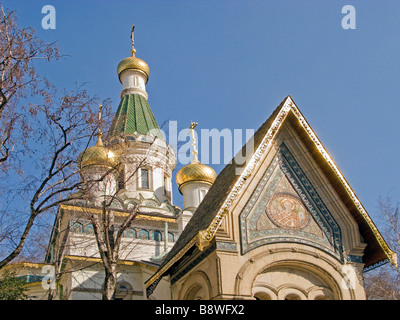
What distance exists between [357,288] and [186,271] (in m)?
3.89

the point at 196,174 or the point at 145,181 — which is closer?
the point at 196,174

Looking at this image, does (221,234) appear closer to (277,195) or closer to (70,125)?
(277,195)

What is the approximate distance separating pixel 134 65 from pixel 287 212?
80.8 feet

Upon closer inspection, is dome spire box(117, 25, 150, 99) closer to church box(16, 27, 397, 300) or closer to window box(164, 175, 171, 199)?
window box(164, 175, 171, 199)

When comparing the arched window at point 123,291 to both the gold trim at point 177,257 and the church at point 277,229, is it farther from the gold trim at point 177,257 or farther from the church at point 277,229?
the gold trim at point 177,257

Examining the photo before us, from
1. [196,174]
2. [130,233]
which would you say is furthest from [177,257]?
[196,174]

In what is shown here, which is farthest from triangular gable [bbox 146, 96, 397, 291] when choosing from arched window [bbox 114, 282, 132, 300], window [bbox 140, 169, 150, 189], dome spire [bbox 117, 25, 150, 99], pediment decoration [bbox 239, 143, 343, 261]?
dome spire [bbox 117, 25, 150, 99]

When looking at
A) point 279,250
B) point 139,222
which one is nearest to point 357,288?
point 279,250

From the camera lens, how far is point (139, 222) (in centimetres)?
2588

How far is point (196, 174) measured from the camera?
27.7 m

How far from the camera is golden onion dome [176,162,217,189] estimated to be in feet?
91.0

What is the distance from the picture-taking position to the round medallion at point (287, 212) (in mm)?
12641

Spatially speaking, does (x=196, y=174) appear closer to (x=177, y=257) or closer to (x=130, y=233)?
(x=130, y=233)

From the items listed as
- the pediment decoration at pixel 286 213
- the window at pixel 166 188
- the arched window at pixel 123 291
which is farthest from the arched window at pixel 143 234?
the pediment decoration at pixel 286 213
